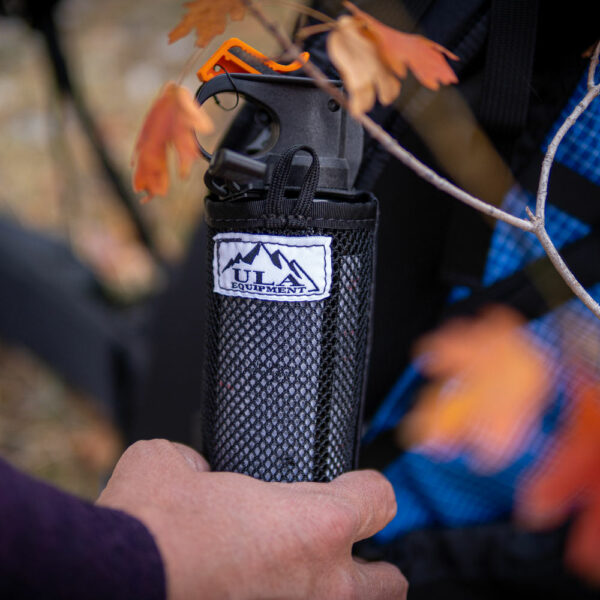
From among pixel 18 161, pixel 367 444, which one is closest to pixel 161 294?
pixel 367 444

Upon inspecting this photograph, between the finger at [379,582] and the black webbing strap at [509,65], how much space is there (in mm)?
600

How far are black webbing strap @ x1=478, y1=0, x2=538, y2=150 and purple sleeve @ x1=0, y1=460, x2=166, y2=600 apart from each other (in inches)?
26.2

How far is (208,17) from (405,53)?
0.71ft

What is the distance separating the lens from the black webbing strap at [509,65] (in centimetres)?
75

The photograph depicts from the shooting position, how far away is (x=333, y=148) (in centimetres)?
73

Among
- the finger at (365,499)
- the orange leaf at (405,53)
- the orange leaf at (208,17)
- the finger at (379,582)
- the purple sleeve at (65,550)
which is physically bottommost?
the finger at (379,582)

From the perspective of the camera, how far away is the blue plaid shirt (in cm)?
83

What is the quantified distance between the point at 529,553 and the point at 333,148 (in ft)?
2.54

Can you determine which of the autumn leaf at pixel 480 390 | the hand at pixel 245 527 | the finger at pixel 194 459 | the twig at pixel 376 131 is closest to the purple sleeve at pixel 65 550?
the hand at pixel 245 527

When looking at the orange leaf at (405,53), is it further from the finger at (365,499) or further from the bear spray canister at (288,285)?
the finger at (365,499)

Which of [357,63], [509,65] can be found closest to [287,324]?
[357,63]

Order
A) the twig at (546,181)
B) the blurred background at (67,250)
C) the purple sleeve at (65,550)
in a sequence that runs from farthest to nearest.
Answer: the blurred background at (67,250), the twig at (546,181), the purple sleeve at (65,550)

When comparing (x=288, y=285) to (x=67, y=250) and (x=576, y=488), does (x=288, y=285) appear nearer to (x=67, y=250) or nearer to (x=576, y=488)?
(x=576, y=488)

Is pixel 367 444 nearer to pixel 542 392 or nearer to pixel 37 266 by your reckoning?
pixel 542 392
